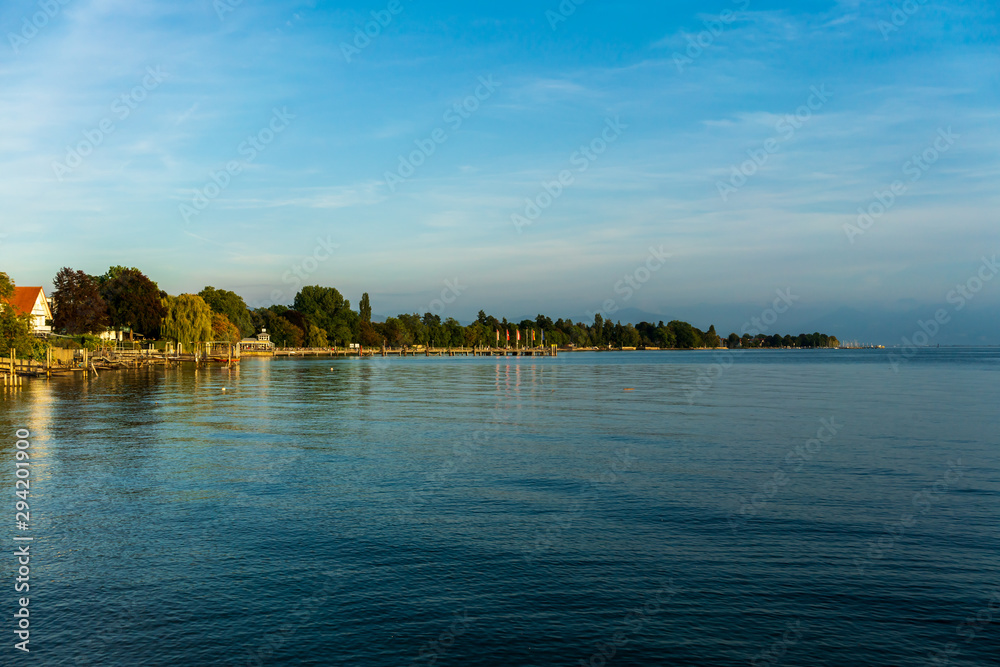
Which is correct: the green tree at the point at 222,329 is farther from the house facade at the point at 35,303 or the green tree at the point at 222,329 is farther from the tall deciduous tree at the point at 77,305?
the house facade at the point at 35,303

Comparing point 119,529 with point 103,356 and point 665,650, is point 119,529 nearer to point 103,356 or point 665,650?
point 665,650

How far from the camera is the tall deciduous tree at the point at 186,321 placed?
145 metres

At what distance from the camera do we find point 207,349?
15175cm

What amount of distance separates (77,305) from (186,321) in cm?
2105

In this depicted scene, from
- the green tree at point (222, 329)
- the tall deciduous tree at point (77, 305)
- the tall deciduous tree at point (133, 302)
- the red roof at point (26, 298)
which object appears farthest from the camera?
the green tree at point (222, 329)

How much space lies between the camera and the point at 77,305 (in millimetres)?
128500

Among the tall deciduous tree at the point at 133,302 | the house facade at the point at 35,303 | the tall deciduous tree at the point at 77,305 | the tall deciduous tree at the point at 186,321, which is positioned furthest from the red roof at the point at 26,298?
the tall deciduous tree at the point at 186,321

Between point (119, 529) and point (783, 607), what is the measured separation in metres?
15.5

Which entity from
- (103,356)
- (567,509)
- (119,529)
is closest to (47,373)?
(103,356)

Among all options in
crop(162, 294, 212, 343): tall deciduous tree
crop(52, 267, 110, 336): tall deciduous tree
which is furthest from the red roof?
crop(162, 294, 212, 343): tall deciduous tree

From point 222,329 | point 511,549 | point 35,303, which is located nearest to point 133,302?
point 35,303

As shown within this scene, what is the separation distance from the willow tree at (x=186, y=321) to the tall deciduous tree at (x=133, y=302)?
297cm

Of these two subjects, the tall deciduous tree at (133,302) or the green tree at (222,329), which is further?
the green tree at (222,329)

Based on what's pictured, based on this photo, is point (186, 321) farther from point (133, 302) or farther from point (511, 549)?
point (511, 549)
